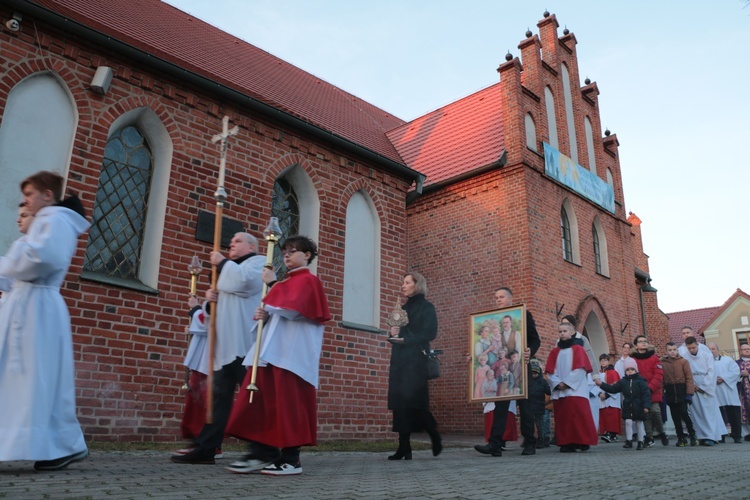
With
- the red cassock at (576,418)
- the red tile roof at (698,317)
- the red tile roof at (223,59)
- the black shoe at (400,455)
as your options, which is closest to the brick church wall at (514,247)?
the red tile roof at (223,59)

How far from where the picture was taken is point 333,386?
914cm

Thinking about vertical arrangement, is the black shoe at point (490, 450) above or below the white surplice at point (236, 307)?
below

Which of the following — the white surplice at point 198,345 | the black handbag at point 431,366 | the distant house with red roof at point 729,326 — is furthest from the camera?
the distant house with red roof at point 729,326

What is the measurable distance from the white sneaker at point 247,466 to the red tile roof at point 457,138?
11.3 m

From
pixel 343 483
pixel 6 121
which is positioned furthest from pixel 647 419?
pixel 6 121

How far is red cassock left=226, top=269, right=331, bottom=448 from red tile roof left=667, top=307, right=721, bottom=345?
4190cm

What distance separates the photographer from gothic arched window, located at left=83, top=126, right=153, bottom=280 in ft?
24.5

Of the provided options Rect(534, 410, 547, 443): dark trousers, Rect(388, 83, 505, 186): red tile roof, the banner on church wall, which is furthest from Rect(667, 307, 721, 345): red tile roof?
Rect(534, 410, 547, 443): dark trousers

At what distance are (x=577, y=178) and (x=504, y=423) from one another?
10.5m

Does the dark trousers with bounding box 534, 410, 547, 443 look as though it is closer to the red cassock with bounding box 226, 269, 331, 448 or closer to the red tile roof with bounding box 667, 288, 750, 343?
the red cassock with bounding box 226, 269, 331, 448

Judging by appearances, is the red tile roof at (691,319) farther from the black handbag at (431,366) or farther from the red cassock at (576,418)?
the black handbag at (431,366)

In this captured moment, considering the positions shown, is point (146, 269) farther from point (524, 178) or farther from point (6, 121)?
point (524, 178)

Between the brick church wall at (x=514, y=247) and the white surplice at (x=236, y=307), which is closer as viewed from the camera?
the white surplice at (x=236, y=307)

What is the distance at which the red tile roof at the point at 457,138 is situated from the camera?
15227mm
